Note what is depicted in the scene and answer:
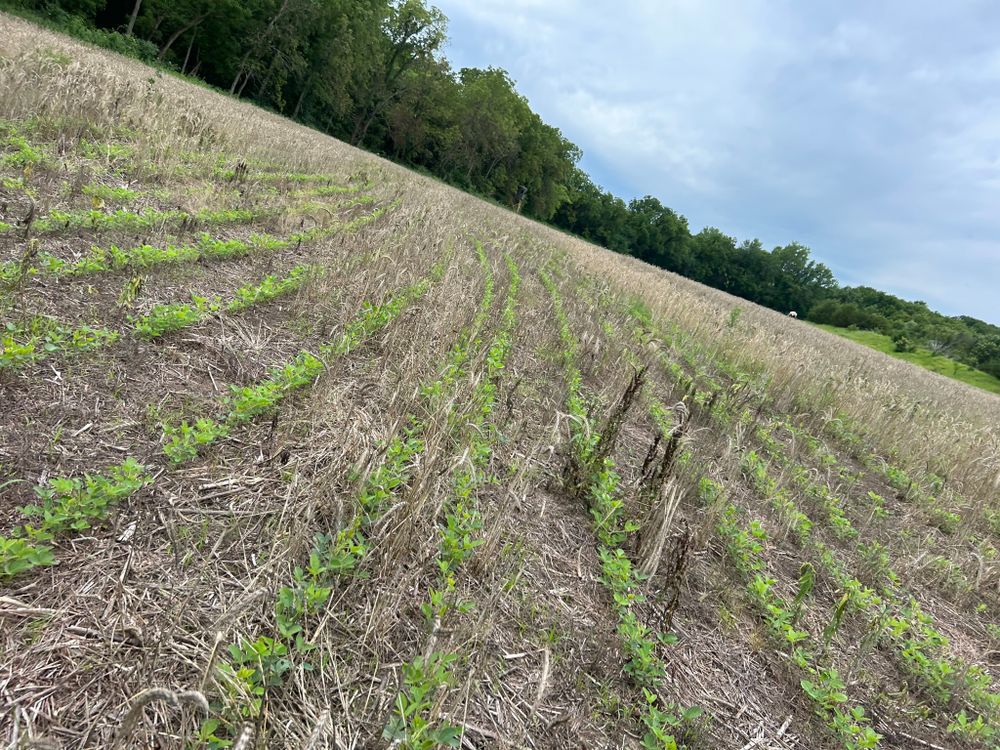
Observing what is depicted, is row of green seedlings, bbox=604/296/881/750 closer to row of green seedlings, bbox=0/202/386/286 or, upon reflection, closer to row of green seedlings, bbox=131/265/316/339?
row of green seedlings, bbox=131/265/316/339

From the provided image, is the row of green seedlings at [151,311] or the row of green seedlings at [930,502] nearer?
the row of green seedlings at [151,311]

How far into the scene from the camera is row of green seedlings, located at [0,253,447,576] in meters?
1.74

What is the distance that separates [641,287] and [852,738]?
487 inches

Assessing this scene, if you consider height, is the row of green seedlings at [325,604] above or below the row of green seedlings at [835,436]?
below

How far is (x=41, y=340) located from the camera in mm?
2850

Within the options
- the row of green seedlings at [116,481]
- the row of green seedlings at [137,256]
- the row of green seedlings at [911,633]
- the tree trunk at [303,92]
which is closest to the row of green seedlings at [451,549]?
the row of green seedlings at [116,481]

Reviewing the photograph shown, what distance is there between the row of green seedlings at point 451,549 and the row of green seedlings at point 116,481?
94 centimetres

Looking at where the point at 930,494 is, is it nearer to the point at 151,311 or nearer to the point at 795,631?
the point at 795,631

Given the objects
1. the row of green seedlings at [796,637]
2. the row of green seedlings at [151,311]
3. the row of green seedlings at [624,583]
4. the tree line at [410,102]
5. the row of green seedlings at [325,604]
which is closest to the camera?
the row of green seedlings at [325,604]

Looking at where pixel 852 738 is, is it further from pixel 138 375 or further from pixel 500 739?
pixel 138 375

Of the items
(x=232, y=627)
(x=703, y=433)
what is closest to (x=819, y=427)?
(x=703, y=433)

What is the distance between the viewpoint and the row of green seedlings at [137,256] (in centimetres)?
324

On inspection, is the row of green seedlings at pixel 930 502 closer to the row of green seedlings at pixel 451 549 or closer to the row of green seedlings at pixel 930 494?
the row of green seedlings at pixel 930 494

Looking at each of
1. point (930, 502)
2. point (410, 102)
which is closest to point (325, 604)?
point (930, 502)
